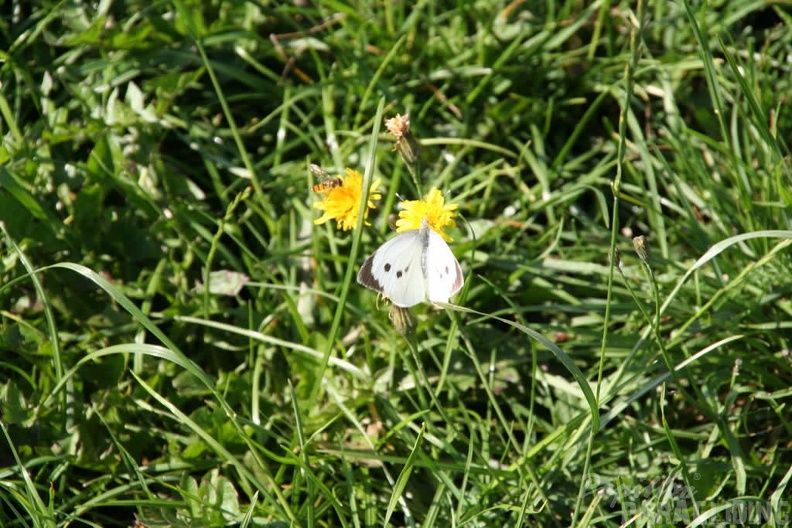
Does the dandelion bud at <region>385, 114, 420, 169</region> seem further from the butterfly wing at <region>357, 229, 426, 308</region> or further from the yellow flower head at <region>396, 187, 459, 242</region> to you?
the butterfly wing at <region>357, 229, 426, 308</region>

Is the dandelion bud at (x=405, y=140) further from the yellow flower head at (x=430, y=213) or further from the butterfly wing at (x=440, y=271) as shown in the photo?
the butterfly wing at (x=440, y=271)

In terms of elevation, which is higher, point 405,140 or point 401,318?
point 405,140

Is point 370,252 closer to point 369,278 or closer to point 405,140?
point 405,140

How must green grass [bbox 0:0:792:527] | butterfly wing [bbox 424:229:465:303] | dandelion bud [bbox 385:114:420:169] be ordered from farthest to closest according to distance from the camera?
green grass [bbox 0:0:792:527]
dandelion bud [bbox 385:114:420:169]
butterfly wing [bbox 424:229:465:303]

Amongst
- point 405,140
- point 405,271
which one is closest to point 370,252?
point 405,140

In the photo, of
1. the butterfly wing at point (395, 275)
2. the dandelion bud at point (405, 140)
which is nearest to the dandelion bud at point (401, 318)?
the butterfly wing at point (395, 275)

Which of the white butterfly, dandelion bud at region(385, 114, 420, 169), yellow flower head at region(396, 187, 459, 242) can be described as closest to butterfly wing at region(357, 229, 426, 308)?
the white butterfly
